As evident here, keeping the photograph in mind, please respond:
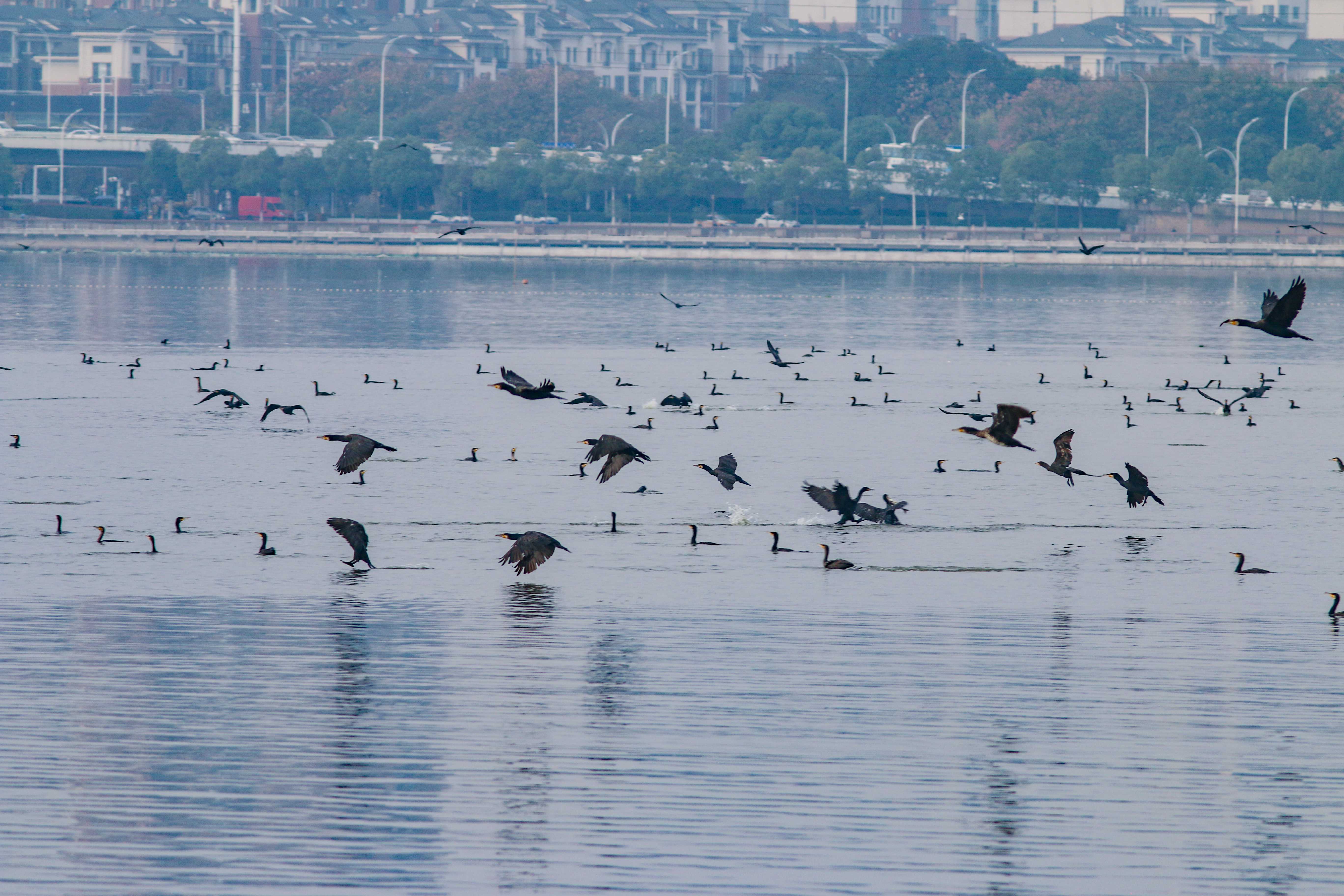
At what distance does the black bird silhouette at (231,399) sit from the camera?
43625mm

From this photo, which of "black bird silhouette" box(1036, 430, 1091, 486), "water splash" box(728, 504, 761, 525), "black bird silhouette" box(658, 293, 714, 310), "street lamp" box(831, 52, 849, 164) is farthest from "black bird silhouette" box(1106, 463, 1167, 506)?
"street lamp" box(831, 52, 849, 164)

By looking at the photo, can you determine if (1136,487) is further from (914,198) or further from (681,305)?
(914,198)

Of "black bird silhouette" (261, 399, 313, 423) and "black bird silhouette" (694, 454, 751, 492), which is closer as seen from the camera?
"black bird silhouette" (694, 454, 751, 492)

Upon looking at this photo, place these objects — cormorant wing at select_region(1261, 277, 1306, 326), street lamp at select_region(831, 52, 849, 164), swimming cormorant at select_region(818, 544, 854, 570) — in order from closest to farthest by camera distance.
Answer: cormorant wing at select_region(1261, 277, 1306, 326) < swimming cormorant at select_region(818, 544, 854, 570) < street lamp at select_region(831, 52, 849, 164)

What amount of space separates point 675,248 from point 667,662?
14819 cm

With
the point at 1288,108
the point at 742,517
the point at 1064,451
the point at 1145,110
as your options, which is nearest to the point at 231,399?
the point at 742,517

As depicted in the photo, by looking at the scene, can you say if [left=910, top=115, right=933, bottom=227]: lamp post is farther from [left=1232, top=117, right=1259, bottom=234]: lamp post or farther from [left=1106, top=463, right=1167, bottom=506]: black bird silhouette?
[left=1106, top=463, right=1167, bottom=506]: black bird silhouette

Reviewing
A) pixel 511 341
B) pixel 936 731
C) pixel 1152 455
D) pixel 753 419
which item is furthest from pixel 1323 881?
pixel 511 341

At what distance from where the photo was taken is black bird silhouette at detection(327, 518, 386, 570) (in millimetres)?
25625

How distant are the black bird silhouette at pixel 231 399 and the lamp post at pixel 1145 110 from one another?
423 ft

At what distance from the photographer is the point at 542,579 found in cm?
2775

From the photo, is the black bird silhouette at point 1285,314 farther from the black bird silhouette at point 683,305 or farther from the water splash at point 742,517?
the black bird silhouette at point 683,305

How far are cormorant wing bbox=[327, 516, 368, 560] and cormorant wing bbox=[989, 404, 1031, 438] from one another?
7.95 m

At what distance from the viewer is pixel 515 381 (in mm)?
29625
